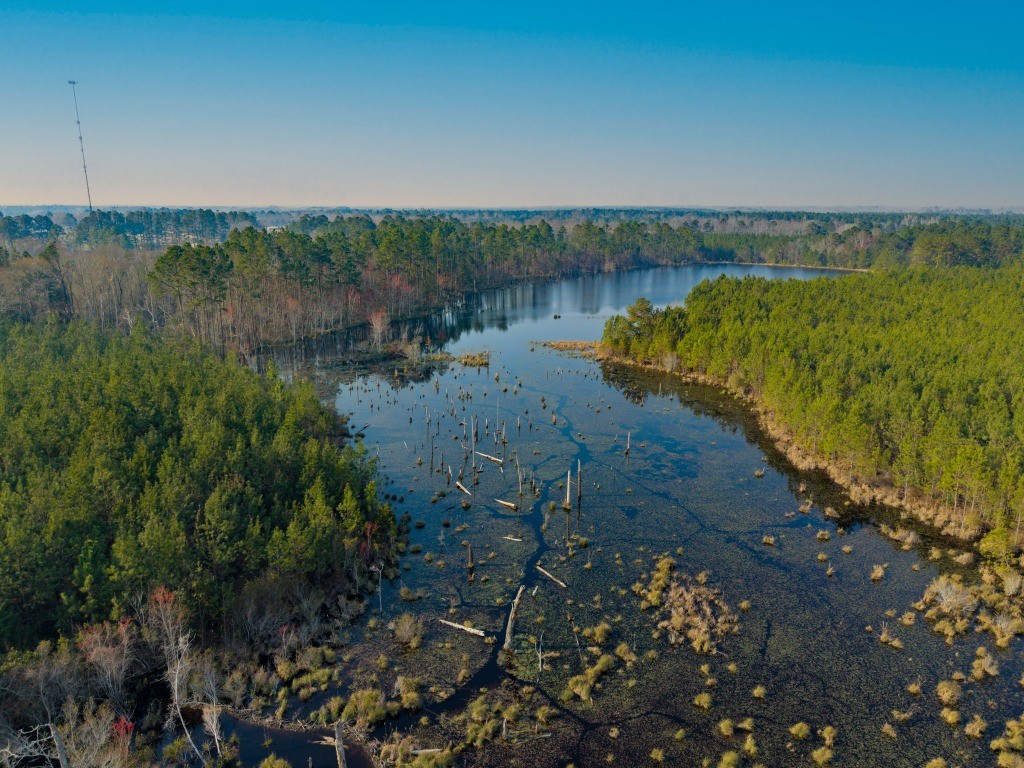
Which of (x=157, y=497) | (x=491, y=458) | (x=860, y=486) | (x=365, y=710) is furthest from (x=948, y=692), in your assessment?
(x=157, y=497)

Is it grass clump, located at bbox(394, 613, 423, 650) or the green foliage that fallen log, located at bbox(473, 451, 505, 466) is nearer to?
the green foliage

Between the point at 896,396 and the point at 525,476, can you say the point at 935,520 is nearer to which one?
the point at 896,396

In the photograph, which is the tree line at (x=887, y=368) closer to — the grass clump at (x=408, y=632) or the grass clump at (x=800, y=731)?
the grass clump at (x=800, y=731)

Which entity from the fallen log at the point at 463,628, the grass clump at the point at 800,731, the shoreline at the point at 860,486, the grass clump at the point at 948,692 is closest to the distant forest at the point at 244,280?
the shoreline at the point at 860,486

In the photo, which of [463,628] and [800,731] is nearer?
[800,731]

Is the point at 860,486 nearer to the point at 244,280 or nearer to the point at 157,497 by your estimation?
the point at 157,497

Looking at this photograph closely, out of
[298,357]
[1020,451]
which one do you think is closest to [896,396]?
[1020,451]

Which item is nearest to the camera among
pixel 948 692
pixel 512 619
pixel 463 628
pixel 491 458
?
pixel 948 692
